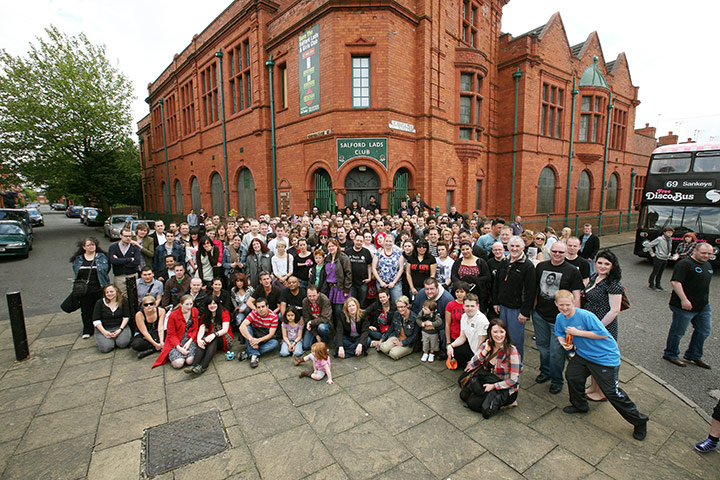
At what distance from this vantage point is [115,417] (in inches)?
157

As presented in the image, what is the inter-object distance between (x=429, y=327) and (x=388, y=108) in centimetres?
1022

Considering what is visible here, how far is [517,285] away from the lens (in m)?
4.76

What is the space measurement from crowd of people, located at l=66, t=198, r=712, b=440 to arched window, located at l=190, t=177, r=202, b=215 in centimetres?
1841

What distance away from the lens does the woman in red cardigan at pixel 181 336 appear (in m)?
5.22

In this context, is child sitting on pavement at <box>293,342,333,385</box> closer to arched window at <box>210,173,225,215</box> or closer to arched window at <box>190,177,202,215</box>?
arched window at <box>210,173,225,215</box>

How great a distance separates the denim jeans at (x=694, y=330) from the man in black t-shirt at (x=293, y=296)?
6000mm

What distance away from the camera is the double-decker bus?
1156 cm

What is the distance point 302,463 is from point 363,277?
141 inches

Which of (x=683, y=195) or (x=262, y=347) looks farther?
(x=683, y=195)

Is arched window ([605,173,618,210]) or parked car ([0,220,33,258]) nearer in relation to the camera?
parked car ([0,220,33,258])

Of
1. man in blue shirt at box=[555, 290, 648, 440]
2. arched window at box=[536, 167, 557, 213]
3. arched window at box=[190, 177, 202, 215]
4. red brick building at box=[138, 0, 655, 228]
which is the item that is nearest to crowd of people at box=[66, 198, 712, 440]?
man in blue shirt at box=[555, 290, 648, 440]

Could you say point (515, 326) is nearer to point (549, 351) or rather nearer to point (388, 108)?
point (549, 351)

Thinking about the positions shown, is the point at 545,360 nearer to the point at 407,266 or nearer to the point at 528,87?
the point at 407,266

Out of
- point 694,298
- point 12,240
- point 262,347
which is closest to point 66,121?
point 12,240
